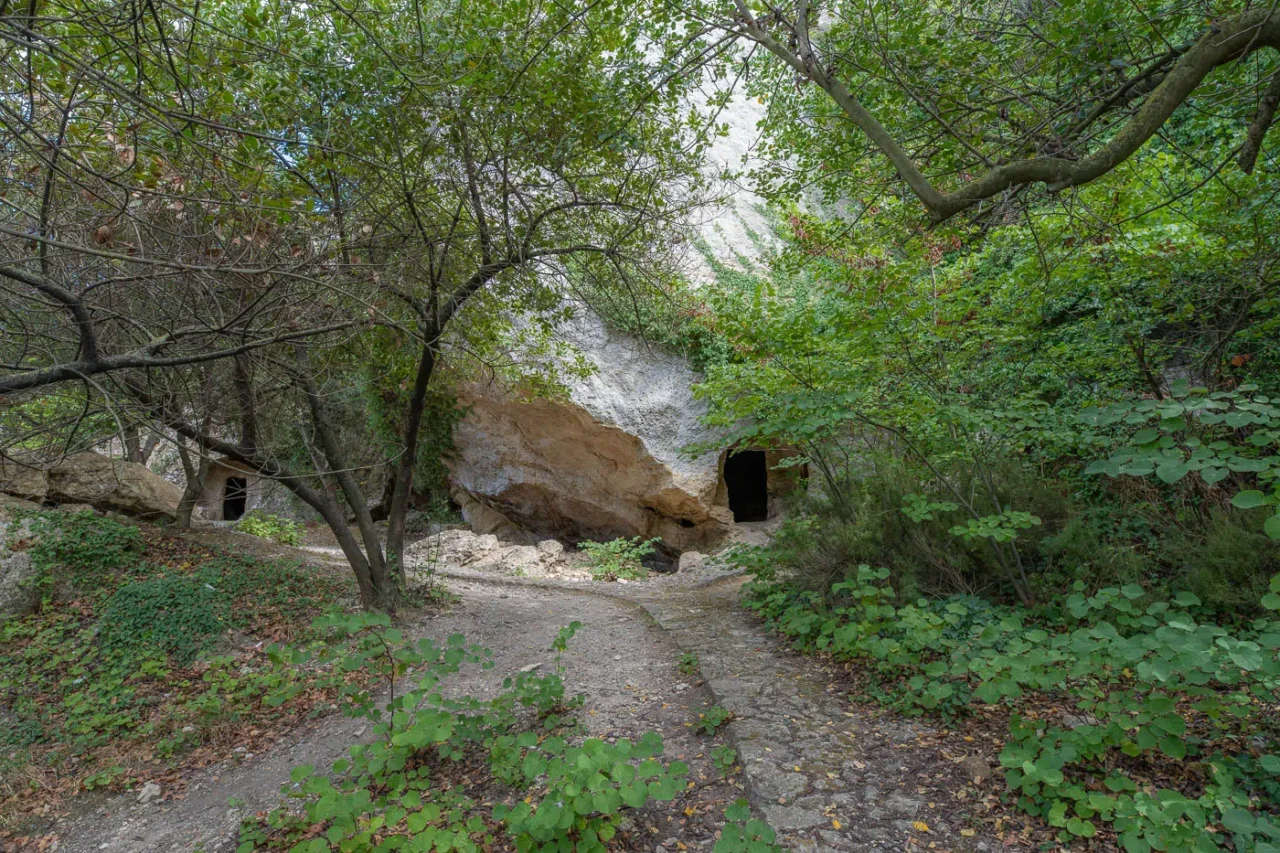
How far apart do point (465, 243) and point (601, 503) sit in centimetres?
701

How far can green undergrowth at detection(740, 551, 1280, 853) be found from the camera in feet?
6.66

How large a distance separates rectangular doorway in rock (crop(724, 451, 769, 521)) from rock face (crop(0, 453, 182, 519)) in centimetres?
1086

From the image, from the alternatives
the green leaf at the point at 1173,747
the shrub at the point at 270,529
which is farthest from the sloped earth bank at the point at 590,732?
the shrub at the point at 270,529

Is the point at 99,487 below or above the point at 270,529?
above

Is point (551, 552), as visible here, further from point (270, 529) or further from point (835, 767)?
point (835, 767)

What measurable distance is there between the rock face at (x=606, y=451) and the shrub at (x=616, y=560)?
1336 millimetres

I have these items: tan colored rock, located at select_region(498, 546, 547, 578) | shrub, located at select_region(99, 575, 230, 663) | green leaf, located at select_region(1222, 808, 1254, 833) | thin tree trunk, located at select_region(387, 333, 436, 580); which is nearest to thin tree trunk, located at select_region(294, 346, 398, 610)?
thin tree trunk, located at select_region(387, 333, 436, 580)

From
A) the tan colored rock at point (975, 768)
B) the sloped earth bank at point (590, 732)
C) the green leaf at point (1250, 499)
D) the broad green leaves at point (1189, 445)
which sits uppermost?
the broad green leaves at point (1189, 445)

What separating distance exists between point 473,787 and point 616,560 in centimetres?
687

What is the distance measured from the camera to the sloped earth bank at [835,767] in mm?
2396

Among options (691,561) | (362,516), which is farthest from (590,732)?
(691,561)

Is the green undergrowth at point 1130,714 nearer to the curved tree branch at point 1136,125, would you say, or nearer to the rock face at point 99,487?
the curved tree branch at point 1136,125

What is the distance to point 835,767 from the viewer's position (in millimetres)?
2842

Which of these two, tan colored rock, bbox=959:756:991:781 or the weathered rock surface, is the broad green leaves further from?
the weathered rock surface
